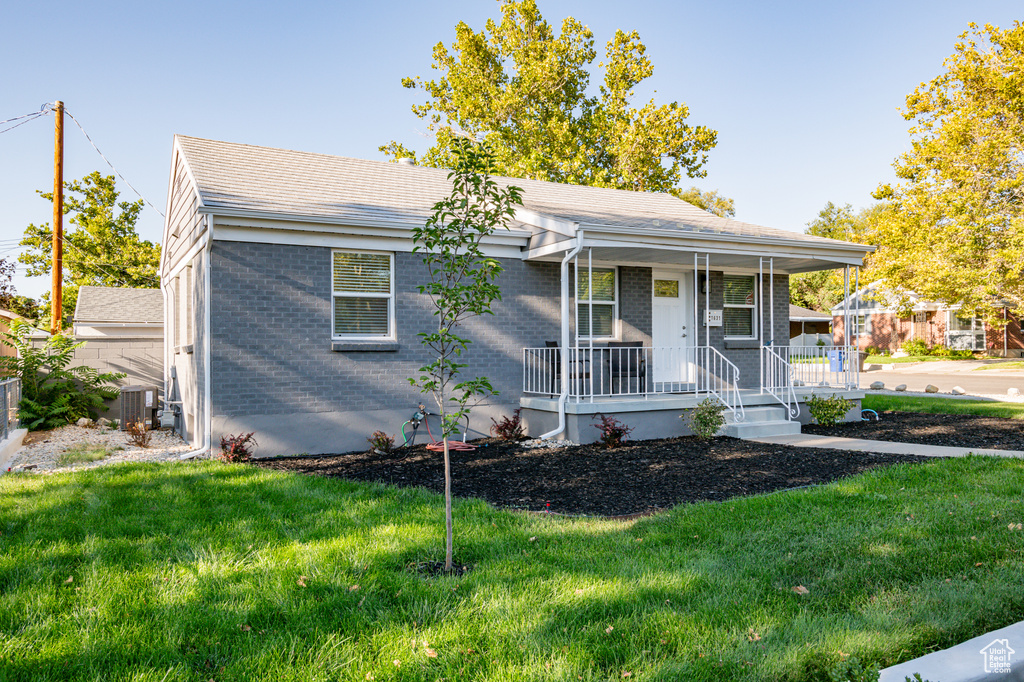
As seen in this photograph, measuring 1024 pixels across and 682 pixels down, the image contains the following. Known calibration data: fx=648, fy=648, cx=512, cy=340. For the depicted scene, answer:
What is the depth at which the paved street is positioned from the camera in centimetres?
1953

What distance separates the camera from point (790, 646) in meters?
2.97

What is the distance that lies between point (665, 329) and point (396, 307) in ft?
17.2

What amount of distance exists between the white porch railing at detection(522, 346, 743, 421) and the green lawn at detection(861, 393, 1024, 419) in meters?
4.55

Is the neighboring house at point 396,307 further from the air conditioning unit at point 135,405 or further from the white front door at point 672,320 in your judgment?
the air conditioning unit at point 135,405

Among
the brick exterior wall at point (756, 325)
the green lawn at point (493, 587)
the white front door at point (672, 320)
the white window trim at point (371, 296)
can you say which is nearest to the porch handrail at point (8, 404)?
the green lawn at point (493, 587)

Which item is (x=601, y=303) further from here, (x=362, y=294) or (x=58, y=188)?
(x=58, y=188)

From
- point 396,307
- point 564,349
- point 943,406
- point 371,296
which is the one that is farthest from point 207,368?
point 943,406

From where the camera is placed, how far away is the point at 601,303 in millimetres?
11547

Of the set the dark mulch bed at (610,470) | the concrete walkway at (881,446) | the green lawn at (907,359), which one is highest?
the green lawn at (907,359)

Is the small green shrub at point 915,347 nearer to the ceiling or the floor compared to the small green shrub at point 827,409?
nearer to the ceiling

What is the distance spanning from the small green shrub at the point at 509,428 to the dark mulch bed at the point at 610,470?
1.25 feet

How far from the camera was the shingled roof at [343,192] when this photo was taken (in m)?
9.24

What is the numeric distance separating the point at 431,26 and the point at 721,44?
15.0m

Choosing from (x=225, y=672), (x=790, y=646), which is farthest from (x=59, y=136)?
(x=790, y=646)
